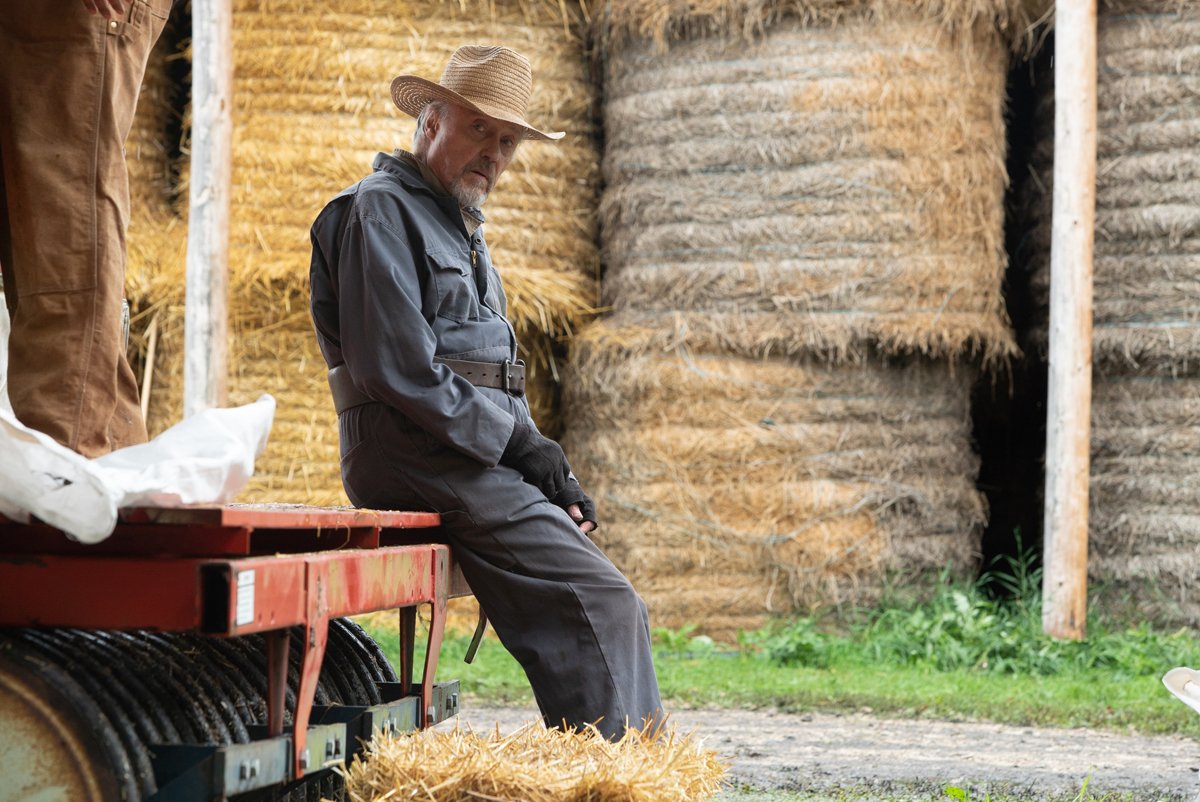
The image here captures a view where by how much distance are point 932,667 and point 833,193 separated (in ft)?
6.55

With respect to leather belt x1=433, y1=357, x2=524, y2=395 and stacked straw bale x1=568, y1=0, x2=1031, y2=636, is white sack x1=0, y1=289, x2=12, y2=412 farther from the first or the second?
stacked straw bale x1=568, y1=0, x2=1031, y2=636

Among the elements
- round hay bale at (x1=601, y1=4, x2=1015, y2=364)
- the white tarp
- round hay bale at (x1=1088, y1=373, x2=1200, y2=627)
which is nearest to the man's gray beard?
the white tarp

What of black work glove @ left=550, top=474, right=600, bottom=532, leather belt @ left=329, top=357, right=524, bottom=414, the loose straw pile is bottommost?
the loose straw pile

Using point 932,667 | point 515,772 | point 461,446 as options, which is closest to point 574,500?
point 461,446

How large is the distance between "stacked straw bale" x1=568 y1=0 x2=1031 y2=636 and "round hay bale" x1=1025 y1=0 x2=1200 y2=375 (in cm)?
44

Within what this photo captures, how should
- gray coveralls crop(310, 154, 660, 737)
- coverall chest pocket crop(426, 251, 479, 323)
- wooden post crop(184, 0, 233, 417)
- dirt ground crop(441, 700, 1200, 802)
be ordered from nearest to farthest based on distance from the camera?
gray coveralls crop(310, 154, 660, 737), coverall chest pocket crop(426, 251, 479, 323), dirt ground crop(441, 700, 1200, 802), wooden post crop(184, 0, 233, 417)

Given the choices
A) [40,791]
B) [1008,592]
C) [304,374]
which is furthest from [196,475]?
[1008,592]

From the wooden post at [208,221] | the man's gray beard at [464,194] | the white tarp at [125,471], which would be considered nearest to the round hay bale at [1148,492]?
the wooden post at [208,221]

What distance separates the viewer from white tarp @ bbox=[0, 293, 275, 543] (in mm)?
1830

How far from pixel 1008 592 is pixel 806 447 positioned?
1690 mm

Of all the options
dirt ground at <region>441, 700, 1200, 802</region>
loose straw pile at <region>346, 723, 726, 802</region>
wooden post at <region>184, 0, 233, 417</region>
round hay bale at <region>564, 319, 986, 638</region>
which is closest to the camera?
loose straw pile at <region>346, 723, 726, 802</region>

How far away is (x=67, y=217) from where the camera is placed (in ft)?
8.38

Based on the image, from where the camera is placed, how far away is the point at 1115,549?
Result: 21.6ft

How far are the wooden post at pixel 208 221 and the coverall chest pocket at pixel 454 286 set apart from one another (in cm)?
279
